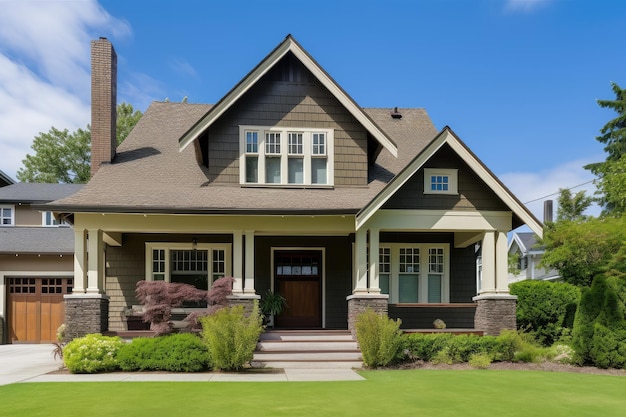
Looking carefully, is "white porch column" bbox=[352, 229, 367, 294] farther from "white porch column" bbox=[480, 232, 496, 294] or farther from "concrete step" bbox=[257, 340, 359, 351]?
"white porch column" bbox=[480, 232, 496, 294]

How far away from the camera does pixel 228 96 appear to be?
15.0m

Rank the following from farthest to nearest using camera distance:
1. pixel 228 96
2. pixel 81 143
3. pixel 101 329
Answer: pixel 81 143, pixel 228 96, pixel 101 329

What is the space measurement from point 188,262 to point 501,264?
9.03m

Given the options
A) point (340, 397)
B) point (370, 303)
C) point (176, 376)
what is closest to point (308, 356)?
point (370, 303)

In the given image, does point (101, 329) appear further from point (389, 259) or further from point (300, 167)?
point (389, 259)

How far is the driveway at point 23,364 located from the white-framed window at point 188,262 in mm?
3579

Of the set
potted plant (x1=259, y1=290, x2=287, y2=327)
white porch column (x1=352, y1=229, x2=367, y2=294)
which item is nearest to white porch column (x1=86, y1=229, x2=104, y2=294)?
potted plant (x1=259, y1=290, x2=287, y2=327)

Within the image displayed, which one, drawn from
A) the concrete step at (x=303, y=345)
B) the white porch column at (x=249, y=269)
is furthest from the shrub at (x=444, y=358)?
the white porch column at (x=249, y=269)

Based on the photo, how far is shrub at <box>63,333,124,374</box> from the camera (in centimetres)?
1192

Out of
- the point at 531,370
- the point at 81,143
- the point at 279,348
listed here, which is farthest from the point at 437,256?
the point at 81,143

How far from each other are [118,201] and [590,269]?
54.6 feet

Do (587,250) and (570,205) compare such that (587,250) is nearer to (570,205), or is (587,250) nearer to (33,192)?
(570,205)

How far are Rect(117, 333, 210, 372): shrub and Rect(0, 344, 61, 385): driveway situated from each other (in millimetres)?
1960

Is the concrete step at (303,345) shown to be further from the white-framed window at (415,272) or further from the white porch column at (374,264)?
the white-framed window at (415,272)
